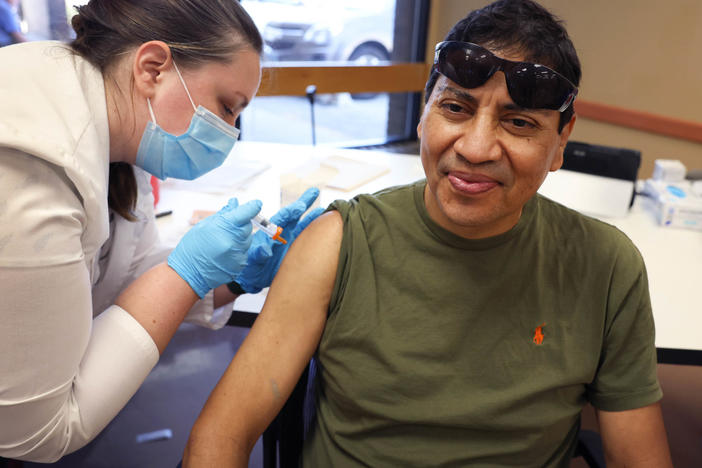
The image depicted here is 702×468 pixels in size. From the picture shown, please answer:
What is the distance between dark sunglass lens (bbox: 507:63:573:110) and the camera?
0.93 metres

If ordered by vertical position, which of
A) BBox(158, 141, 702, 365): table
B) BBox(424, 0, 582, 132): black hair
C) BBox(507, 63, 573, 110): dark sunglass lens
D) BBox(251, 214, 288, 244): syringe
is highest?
BBox(424, 0, 582, 132): black hair

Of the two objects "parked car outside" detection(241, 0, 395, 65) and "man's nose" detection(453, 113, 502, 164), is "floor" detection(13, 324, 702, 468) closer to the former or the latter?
"man's nose" detection(453, 113, 502, 164)

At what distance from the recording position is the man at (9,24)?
11.2 feet

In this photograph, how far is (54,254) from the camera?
88 cm

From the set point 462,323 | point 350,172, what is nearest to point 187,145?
point 462,323

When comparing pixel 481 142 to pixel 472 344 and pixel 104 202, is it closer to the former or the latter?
pixel 472 344

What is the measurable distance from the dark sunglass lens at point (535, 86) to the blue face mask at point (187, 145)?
0.65 metres

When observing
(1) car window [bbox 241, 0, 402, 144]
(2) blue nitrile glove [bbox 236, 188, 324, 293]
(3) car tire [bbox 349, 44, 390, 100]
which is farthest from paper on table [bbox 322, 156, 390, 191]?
(3) car tire [bbox 349, 44, 390, 100]

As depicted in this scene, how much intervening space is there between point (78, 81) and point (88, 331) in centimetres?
46

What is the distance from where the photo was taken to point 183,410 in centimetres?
219

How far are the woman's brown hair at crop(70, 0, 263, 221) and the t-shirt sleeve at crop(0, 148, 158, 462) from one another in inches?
12.8

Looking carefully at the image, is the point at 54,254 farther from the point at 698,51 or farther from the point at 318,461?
the point at 698,51

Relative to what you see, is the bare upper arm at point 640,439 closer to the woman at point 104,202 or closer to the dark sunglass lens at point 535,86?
the dark sunglass lens at point 535,86

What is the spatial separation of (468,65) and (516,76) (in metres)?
0.08
